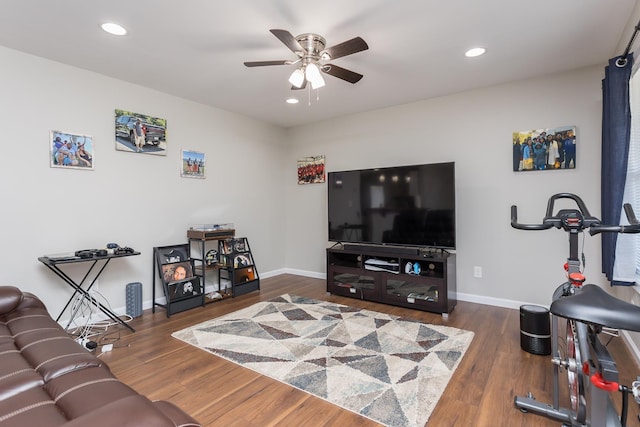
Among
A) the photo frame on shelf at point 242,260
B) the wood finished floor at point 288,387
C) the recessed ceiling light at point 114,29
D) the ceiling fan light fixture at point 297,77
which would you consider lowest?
the wood finished floor at point 288,387

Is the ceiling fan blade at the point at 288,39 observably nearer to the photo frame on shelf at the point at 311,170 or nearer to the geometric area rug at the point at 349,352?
the geometric area rug at the point at 349,352

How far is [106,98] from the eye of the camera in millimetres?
3186

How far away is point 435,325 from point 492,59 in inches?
98.2

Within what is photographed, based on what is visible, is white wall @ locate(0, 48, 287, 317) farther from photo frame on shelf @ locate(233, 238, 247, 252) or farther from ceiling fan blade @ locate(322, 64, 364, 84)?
ceiling fan blade @ locate(322, 64, 364, 84)

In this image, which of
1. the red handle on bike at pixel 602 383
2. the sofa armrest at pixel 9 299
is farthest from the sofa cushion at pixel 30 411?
the red handle on bike at pixel 602 383

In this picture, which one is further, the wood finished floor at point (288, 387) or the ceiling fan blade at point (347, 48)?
the ceiling fan blade at point (347, 48)

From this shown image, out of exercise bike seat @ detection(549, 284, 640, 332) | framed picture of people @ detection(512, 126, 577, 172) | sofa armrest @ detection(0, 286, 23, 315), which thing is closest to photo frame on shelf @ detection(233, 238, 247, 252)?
sofa armrest @ detection(0, 286, 23, 315)

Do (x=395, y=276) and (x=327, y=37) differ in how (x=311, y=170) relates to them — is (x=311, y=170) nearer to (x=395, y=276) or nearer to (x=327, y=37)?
(x=395, y=276)

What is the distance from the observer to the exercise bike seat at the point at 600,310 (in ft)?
3.58

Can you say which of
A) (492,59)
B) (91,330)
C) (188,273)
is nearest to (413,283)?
(492,59)

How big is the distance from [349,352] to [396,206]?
6.02 feet

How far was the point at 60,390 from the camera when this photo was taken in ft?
3.86

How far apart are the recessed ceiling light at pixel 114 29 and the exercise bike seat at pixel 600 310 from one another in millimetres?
3147

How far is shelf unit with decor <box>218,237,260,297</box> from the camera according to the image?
13.0 ft
